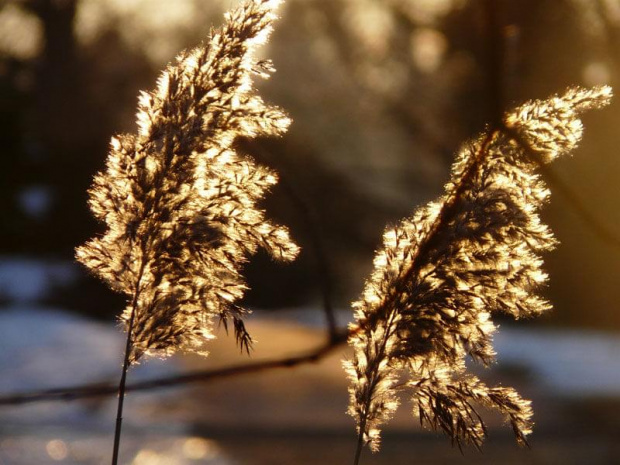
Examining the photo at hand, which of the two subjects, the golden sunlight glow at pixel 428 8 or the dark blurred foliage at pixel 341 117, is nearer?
the dark blurred foliage at pixel 341 117

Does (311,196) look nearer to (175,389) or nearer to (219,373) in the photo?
(175,389)

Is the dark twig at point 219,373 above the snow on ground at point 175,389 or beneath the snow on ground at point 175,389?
beneath

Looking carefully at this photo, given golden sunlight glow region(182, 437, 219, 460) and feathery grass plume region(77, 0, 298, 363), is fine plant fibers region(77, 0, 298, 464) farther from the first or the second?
golden sunlight glow region(182, 437, 219, 460)

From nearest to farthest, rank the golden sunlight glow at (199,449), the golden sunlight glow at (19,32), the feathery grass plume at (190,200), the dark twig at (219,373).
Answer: the dark twig at (219,373)
the feathery grass plume at (190,200)
the golden sunlight glow at (199,449)
the golden sunlight glow at (19,32)

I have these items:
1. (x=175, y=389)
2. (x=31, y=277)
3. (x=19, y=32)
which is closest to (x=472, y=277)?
(x=175, y=389)

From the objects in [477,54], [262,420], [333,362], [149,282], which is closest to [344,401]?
[262,420]

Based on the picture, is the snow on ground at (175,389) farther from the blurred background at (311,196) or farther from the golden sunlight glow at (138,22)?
the golden sunlight glow at (138,22)

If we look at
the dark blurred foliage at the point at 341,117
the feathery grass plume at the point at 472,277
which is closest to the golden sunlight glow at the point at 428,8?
the dark blurred foliage at the point at 341,117
